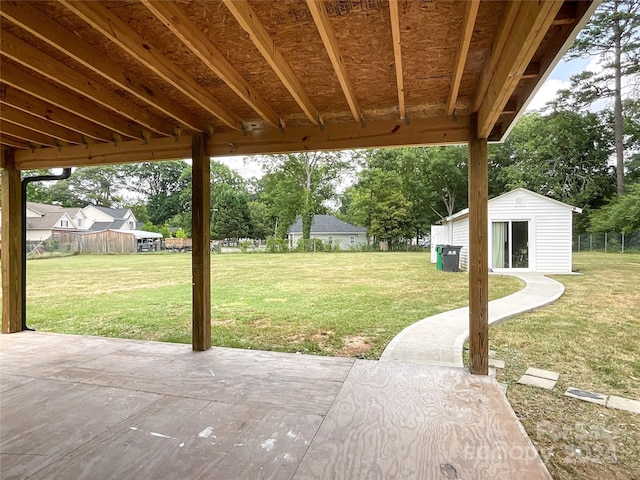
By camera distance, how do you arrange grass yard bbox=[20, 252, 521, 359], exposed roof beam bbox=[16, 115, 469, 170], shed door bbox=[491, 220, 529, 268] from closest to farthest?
exposed roof beam bbox=[16, 115, 469, 170], grass yard bbox=[20, 252, 521, 359], shed door bbox=[491, 220, 529, 268]

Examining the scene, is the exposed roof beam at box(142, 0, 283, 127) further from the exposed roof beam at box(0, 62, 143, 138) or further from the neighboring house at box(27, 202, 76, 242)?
the neighboring house at box(27, 202, 76, 242)

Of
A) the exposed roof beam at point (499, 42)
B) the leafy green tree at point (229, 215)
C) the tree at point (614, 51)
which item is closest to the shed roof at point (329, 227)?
the leafy green tree at point (229, 215)

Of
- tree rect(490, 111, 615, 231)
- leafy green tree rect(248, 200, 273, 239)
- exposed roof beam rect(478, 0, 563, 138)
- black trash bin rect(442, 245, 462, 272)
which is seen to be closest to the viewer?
exposed roof beam rect(478, 0, 563, 138)

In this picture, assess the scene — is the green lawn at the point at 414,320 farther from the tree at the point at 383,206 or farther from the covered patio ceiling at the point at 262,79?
the tree at the point at 383,206

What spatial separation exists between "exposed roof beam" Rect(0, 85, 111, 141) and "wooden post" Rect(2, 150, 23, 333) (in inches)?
58.6

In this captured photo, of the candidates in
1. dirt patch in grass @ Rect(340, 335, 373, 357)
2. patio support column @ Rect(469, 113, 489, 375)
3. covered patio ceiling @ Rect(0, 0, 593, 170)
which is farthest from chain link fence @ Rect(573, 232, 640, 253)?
covered patio ceiling @ Rect(0, 0, 593, 170)

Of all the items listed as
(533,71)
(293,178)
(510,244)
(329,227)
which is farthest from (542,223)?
(329,227)

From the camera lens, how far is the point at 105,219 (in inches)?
1197

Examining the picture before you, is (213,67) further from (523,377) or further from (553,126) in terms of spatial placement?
(553,126)

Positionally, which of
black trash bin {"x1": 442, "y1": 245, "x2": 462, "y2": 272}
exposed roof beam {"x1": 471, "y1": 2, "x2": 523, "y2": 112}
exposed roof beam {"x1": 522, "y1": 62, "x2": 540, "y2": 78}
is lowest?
black trash bin {"x1": 442, "y1": 245, "x2": 462, "y2": 272}

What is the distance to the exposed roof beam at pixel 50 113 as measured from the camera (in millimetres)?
2602

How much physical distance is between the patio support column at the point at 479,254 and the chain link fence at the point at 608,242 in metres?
17.0

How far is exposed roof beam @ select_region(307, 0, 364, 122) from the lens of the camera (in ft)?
4.99

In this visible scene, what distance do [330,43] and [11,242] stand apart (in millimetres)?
4593
